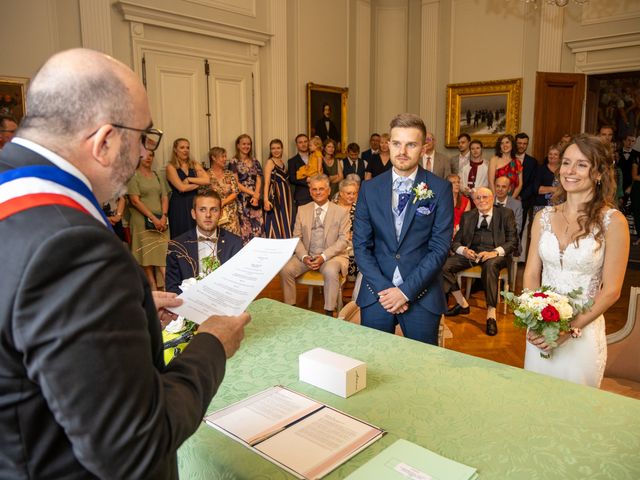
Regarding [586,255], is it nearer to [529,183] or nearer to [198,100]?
[529,183]

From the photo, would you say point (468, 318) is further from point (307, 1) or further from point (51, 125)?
point (307, 1)

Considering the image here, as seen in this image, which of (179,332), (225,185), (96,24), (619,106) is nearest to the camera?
(179,332)

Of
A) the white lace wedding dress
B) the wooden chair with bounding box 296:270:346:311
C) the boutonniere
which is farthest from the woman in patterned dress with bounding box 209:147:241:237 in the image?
the white lace wedding dress

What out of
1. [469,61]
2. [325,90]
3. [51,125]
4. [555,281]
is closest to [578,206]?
[555,281]

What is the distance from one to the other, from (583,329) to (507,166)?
566cm

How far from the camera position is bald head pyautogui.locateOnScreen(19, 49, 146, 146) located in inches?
35.5

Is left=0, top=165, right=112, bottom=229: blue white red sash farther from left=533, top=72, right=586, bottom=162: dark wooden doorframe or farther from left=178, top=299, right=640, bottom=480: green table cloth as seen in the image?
left=533, top=72, right=586, bottom=162: dark wooden doorframe

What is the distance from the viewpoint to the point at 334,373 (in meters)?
1.70

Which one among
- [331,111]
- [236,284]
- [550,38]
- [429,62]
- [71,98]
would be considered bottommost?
[236,284]

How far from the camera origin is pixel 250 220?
7.55m

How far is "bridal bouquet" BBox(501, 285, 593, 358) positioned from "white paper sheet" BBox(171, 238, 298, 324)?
1318 mm

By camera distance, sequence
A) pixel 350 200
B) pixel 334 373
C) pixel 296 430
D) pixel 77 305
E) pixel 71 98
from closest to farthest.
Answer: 1. pixel 77 305
2. pixel 71 98
3. pixel 296 430
4. pixel 334 373
5. pixel 350 200

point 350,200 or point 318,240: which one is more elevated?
point 350,200

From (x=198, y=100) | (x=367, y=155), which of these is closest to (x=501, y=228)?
(x=367, y=155)
